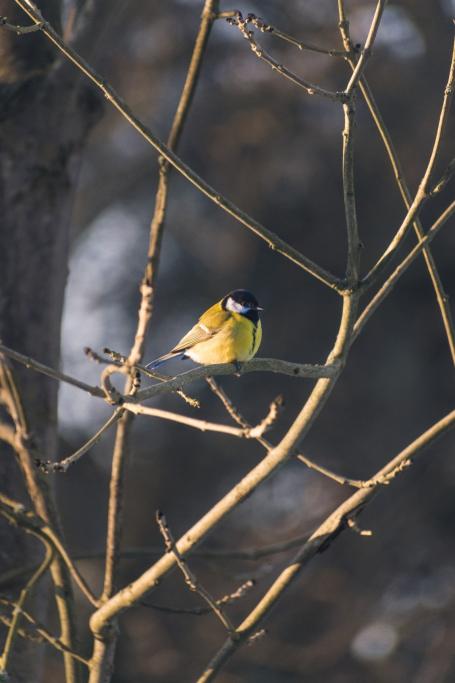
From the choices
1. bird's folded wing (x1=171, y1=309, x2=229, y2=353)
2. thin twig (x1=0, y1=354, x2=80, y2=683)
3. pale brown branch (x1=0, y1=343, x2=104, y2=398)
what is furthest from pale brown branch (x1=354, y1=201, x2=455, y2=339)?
bird's folded wing (x1=171, y1=309, x2=229, y2=353)

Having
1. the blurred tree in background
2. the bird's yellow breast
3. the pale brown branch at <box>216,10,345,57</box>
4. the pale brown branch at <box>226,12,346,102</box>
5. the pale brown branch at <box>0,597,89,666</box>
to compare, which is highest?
the blurred tree in background

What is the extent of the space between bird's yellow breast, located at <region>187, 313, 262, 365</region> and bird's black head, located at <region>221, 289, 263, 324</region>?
0.30 feet

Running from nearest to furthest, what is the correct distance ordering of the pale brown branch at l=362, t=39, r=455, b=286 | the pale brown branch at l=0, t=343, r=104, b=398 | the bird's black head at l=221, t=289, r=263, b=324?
the pale brown branch at l=0, t=343, r=104, b=398 < the pale brown branch at l=362, t=39, r=455, b=286 < the bird's black head at l=221, t=289, r=263, b=324

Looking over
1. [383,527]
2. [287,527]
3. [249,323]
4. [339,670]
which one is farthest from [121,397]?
[383,527]

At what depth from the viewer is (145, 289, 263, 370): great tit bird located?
12.1ft

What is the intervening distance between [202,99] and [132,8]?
1312mm

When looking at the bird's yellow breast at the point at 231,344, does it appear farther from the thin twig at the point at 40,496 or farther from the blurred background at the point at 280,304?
the blurred background at the point at 280,304

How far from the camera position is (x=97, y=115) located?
3.46 m

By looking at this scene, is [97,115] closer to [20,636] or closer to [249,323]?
[249,323]

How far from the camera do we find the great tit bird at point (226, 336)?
3676 millimetres

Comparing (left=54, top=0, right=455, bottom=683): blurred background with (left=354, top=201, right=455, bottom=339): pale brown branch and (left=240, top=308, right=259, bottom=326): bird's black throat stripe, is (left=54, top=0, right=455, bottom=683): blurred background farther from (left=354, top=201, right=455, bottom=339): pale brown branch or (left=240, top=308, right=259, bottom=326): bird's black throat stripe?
(left=354, top=201, right=455, bottom=339): pale brown branch

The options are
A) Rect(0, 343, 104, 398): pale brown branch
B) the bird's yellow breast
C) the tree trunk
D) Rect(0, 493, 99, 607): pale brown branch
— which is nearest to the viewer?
Rect(0, 343, 104, 398): pale brown branch

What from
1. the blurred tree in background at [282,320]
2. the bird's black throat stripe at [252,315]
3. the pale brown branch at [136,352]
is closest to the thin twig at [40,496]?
the pale brown branch at [136,352]

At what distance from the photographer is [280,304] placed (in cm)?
1210
